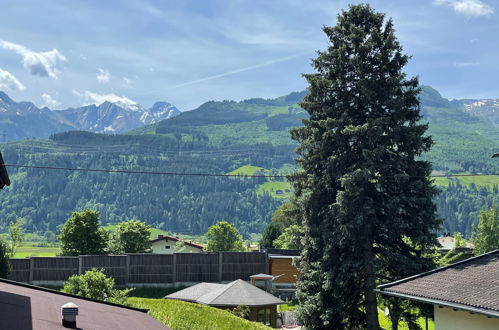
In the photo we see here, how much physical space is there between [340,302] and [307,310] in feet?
5.16

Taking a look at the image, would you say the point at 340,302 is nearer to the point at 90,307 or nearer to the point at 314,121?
the point at 314,121

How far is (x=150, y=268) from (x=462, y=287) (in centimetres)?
3544

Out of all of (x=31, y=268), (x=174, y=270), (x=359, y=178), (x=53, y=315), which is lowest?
(x=174, y=270)

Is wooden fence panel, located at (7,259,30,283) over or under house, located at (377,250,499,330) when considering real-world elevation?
under

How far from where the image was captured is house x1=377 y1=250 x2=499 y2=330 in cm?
1344

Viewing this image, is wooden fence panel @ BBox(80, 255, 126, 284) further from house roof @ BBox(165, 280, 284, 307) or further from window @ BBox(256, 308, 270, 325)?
window @ BBox(256, 308, 270, 325)

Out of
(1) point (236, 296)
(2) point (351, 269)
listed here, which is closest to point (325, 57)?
(2) point (351, 269)

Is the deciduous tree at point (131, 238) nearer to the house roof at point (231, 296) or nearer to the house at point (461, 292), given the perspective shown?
the house roof at point (231, 296)

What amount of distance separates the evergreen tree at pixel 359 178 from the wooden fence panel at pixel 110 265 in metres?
22.5

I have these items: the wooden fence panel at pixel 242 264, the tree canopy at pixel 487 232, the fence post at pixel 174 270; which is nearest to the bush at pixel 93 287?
the fence post at pixel 174 270

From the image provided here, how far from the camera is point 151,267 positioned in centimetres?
4697

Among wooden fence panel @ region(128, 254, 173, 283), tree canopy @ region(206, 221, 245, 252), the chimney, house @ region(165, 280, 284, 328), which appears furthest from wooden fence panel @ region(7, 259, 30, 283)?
the chimney

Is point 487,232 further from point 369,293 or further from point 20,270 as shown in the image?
point 20,270

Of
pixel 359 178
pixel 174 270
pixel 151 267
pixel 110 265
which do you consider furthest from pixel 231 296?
pixel 359 178
